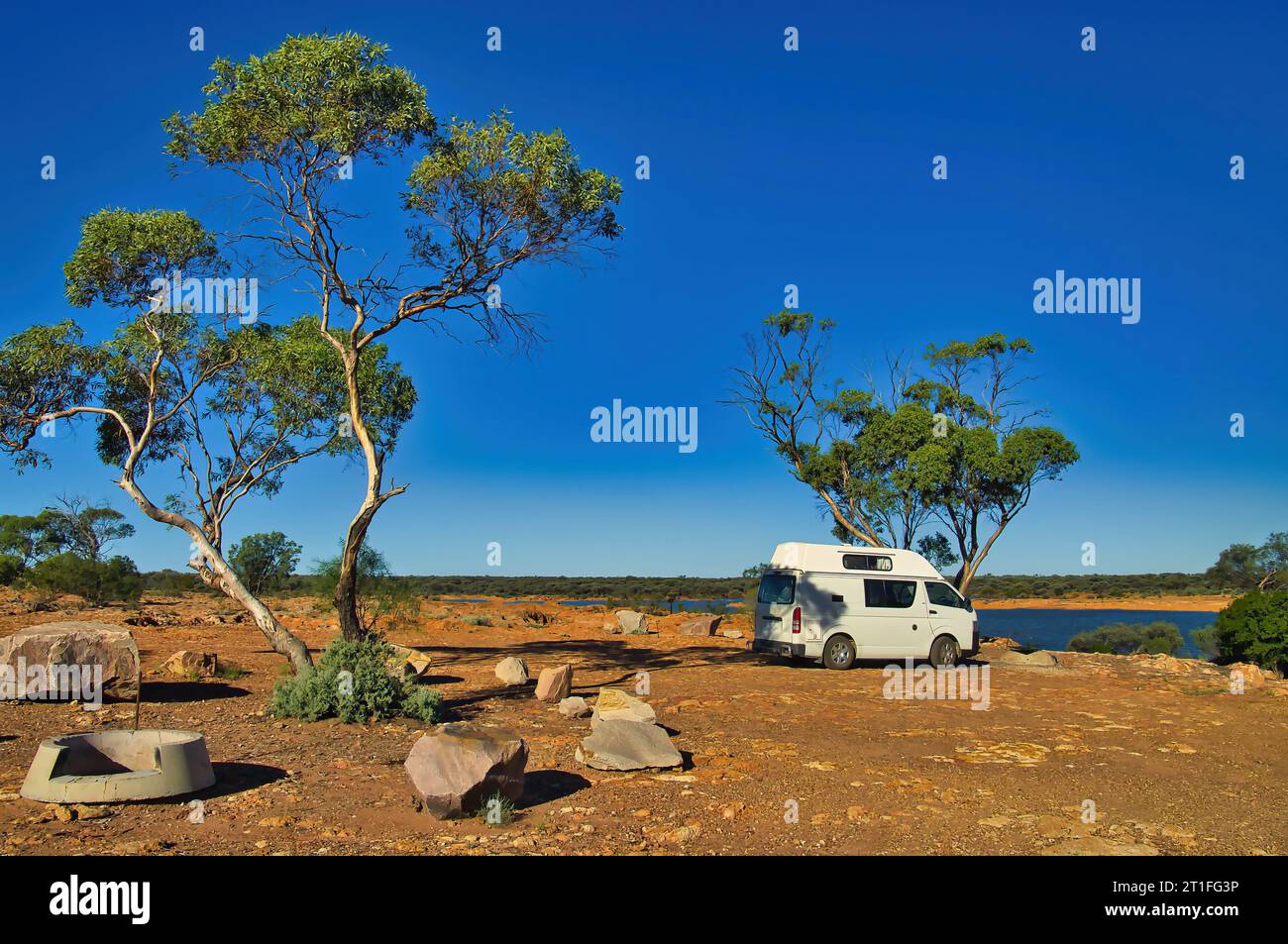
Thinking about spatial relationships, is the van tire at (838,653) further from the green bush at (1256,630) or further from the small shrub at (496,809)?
the small shrub at (496,809)

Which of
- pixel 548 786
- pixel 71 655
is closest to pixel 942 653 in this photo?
pixel 548 786

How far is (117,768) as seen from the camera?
8.17m

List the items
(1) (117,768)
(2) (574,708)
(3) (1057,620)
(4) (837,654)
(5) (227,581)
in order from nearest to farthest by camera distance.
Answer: (1) (117,768) < (2) (574,708) < (5) (227,581) < (4) (837,654) < (3) (1057,620)

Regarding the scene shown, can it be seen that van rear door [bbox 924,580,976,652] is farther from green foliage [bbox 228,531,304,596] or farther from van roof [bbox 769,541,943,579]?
green foliage [bbox 228,531,304,596]

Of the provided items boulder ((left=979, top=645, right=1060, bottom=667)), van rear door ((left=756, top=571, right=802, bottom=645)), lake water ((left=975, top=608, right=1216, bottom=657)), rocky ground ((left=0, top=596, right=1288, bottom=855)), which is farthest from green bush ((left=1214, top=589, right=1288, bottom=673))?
van rear door ((left=756, top=571, right=802, bottom=645))

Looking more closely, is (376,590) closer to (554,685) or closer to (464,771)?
(554,685)

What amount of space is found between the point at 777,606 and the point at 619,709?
865cm

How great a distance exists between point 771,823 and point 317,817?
12.4ft

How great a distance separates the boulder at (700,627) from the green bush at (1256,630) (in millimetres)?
14979

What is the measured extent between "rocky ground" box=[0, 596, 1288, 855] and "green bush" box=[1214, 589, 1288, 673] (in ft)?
16.5

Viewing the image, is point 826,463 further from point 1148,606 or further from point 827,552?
point 1148,606

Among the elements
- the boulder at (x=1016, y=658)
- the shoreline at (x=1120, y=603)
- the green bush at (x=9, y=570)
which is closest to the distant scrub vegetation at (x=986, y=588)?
the shoreline at (x=1120, y=603)

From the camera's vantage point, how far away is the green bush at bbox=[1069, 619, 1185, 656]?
33094 mm
